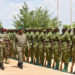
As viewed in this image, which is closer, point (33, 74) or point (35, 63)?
point (33, 74)

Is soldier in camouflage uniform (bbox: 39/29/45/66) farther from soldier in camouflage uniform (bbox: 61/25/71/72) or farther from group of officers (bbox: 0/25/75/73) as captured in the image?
soldier in camouflage uniform (bbox: 61/25/71/72)

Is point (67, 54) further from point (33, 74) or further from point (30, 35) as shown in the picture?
point (30, 35)

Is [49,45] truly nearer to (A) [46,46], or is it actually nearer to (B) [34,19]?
(A) [46,46]

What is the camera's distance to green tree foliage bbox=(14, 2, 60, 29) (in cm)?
4101

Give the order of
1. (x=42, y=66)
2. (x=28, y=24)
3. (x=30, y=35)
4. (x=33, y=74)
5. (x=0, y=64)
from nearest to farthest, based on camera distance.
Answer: (x=33, y=74) < (x=0, y=64) < (x=42, y=66) < (x=30, y=35) < (x=28, y=24)

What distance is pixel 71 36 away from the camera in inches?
505

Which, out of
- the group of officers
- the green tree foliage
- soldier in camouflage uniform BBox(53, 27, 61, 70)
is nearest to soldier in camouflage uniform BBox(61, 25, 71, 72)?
the group of officers

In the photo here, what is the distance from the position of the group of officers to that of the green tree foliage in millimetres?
25007

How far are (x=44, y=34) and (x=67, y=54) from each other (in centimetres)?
220

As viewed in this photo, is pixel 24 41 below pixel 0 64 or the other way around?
the other way around

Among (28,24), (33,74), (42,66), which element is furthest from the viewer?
(28,24)

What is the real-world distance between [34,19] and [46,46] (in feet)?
89.3

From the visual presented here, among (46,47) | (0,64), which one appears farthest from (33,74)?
(46,47)

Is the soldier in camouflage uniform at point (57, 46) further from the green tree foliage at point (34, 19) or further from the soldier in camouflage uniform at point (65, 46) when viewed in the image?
the green tree foliage at point (34, 19)
